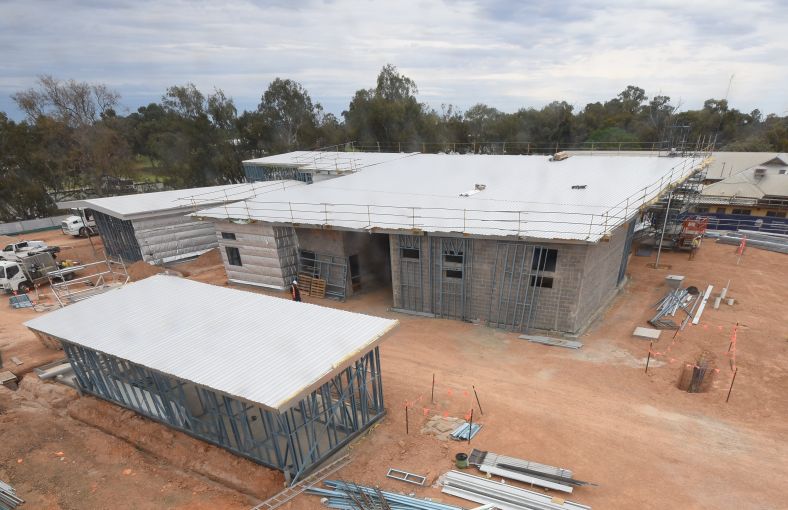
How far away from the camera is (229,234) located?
23469 millimetres

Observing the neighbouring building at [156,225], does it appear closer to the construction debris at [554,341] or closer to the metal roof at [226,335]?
the metal roof at [226,335]

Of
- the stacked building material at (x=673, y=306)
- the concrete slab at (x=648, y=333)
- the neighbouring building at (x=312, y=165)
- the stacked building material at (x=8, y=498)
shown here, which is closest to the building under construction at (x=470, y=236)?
the concrete slab at (x=648, y=333)

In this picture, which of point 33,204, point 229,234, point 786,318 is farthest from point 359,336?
point 33,204

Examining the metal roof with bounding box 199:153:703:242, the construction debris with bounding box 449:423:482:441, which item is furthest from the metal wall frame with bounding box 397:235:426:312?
the construction debris with bounding box 449:423:482:441

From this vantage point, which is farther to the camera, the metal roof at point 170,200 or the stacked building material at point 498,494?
the metal roof at point 170,200

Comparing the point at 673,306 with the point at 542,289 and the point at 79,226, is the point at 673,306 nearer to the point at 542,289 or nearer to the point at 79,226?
the point at 542,289

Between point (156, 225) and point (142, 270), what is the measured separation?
3864 mm

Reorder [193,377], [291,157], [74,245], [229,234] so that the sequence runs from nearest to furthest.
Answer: [193,377] → [229,234] → [74,245] → [291,157]

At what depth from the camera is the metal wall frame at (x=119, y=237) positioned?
27875 mm

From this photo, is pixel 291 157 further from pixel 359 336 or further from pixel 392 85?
pixel 359 336

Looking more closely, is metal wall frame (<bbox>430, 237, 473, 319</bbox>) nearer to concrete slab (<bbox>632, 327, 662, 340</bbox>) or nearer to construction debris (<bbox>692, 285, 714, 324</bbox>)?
concrete slab (<bbox>632, 327, 662, 340</bbox>)

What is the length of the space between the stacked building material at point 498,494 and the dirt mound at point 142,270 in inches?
916

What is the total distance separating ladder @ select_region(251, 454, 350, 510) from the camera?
928 centimetres

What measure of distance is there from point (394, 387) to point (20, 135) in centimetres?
5356
